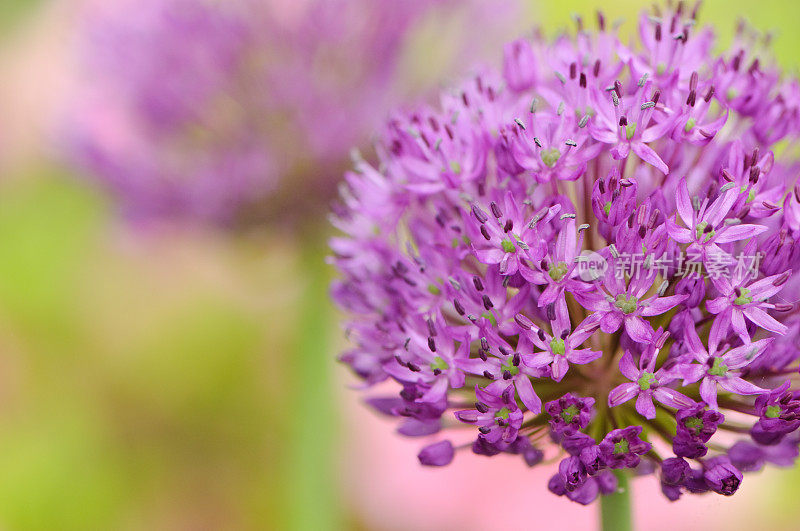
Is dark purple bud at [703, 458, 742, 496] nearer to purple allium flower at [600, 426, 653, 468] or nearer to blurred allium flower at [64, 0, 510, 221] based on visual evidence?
purple allium flower at [600, 426, 653, 468]

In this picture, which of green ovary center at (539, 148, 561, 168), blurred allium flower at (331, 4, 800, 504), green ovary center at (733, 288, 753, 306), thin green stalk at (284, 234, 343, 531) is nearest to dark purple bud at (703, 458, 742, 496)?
blurred allium flower at (331, 4, 800, 504)

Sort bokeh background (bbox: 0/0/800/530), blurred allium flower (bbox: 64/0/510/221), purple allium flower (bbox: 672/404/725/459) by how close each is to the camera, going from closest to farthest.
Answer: purple allium flower (bbox: 672/404/725/459), blurred allium flower (bbox: 64/0/510/221), bokeh background (bbox: 0/0/800/530)

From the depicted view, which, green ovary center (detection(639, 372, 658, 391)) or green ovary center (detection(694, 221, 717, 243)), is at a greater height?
green ovary center (detection(694, 221, 717, 243))

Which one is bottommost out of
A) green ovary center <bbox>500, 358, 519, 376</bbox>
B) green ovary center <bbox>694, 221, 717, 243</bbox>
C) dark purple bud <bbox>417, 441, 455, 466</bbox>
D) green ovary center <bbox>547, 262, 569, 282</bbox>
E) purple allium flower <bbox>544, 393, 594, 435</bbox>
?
dark purple bud <bbox>417, 441, 455, 466</bbox>

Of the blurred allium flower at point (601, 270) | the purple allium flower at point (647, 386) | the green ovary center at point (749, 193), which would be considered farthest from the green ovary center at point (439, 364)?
the green ovary center at point (749, 193)

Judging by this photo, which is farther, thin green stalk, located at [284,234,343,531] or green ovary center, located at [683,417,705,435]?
thin green stalk, located at [284,234,343,531]

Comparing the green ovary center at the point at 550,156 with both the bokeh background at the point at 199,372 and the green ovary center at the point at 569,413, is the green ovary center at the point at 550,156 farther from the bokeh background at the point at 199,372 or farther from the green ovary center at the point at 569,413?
the bokeh background at the point at 199,372

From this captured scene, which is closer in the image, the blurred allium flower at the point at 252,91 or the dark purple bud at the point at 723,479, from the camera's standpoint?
the dark purple bud at the point at 723,479

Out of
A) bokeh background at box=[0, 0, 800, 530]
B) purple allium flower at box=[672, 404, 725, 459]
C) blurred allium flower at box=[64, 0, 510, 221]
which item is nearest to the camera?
purple allium flower at box=[672, 404, 725, 459]
